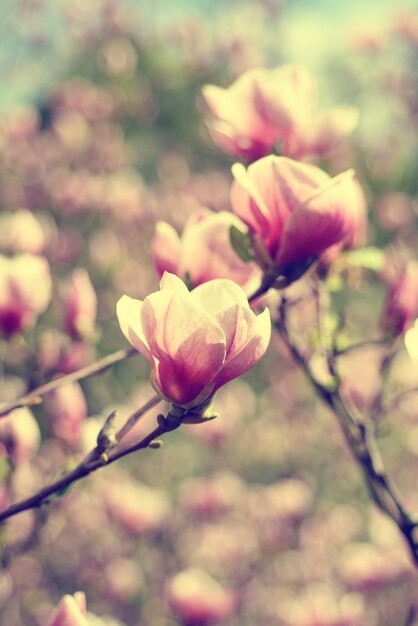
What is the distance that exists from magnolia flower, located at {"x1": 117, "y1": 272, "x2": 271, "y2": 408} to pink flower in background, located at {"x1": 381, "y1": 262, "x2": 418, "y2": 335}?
472 mm

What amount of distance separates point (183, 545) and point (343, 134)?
1.85 meters

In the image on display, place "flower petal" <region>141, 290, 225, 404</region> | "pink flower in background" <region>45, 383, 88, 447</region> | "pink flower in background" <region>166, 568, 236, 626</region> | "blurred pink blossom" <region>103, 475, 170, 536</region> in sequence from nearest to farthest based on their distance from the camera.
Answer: "flower petal" <region>141, 290, 225, 404</region> < "pink flower in background" <region>45, 383, 88, 447</region> < "pink flower in background" <region>166, 568, 236, 626</region> < "blurred pink blossom" <region>103, 475, 170, 536</region>

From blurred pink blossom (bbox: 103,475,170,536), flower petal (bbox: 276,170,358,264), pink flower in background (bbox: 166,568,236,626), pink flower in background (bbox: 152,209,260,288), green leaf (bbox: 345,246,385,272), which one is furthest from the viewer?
blurred pink blossom (bbox: 103,475,170,536)

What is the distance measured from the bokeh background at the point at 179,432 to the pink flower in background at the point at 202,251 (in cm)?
23

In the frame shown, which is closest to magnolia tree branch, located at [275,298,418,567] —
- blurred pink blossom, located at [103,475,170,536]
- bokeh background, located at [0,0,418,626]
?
bokeh background, located at [0,0,418,626]

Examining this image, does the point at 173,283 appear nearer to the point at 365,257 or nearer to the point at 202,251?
the point at 202,251

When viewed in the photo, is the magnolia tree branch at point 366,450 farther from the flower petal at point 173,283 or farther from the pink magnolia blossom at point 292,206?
the flower petal at point 173,283

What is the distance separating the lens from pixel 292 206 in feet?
2.55

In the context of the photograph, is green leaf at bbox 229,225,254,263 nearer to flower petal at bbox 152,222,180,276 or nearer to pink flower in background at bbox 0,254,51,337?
flower petal at bbox 152,222,180,276

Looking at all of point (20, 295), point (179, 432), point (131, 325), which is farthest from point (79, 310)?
point (179, 432)

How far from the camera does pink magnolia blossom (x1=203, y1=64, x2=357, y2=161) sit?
3.29 feet

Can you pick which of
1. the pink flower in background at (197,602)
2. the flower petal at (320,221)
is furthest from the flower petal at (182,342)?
the pink flower in background at (197,602)

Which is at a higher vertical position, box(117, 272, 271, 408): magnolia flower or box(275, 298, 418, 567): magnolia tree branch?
box(117, 272, 271, 408): magnolia flower

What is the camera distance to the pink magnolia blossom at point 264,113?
3.29 ft
